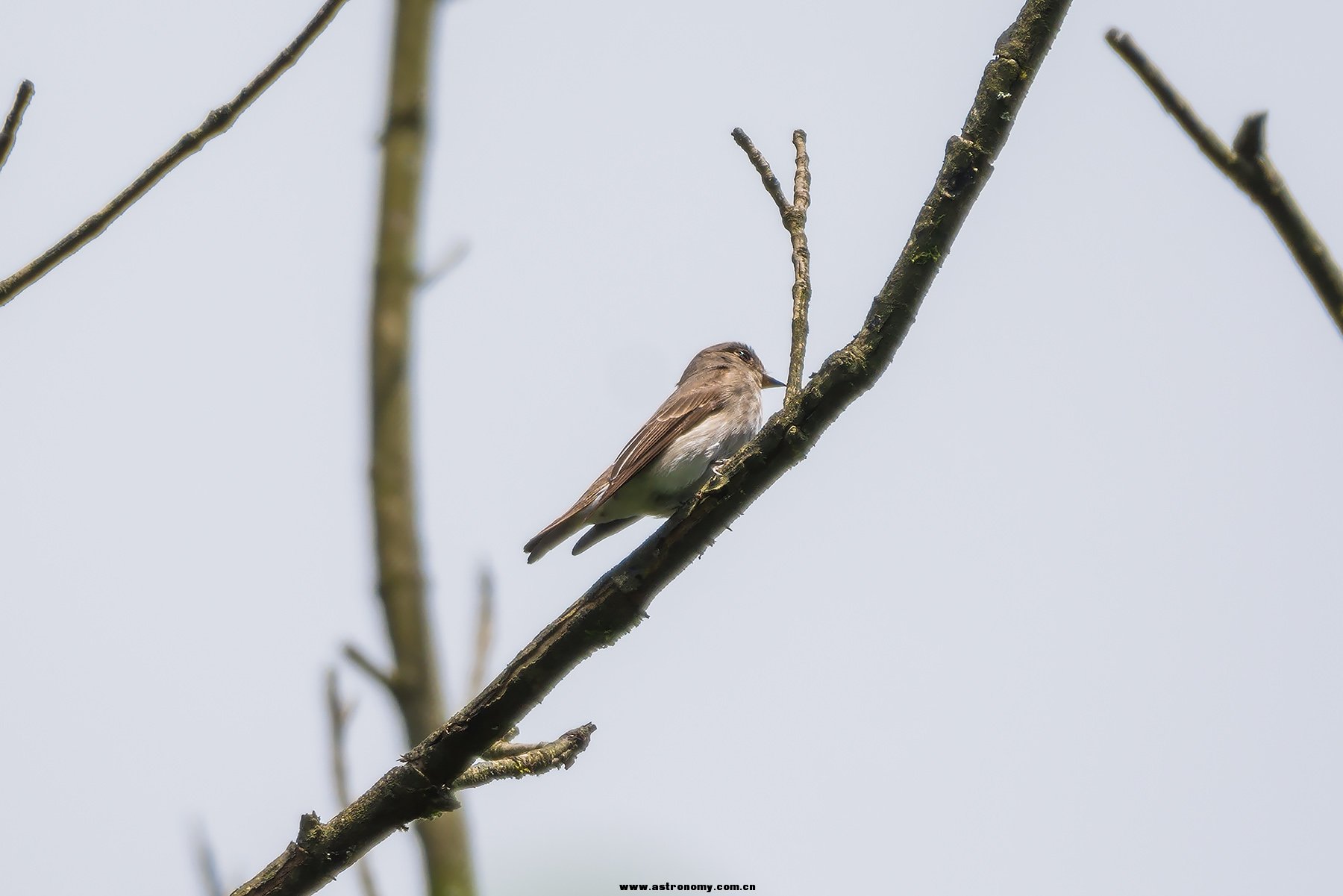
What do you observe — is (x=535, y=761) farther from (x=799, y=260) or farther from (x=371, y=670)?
(x=799, y=260)

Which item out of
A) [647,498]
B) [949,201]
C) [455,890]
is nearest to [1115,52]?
[949,201]

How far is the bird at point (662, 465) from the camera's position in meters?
6.96

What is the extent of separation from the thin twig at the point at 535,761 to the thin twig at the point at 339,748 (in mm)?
569

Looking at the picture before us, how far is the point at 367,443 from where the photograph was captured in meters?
4.67

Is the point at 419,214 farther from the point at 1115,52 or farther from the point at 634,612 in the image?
the point at 1115,52

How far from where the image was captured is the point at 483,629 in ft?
15.7

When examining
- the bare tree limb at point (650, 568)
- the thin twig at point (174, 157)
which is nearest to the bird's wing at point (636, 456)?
the bare tree limb at point (650, 568)

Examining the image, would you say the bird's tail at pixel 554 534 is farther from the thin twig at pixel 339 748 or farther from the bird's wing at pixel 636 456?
the thin twig at pixel 339 748

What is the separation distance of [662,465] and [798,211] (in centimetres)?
338

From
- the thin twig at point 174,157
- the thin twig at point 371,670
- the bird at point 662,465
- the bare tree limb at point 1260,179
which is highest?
the bird at point 662,465

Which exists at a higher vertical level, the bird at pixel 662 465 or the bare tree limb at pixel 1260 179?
the bird at pixel 662 465

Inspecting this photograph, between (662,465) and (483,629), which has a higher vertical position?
(662,465)

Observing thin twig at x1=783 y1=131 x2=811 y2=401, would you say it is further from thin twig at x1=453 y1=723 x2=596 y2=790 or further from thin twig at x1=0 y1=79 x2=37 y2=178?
thin twig at x1=0 y1=79 x2=37 y2=178

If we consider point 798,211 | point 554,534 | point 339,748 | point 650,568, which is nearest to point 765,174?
point 798,211
